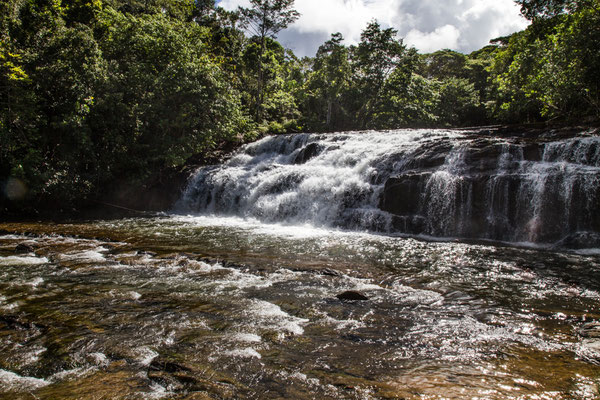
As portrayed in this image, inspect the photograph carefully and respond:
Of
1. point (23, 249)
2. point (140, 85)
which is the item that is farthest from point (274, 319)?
point (140, 85)

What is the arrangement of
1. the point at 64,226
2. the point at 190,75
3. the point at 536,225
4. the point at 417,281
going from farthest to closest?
the point at 190,75 < the point at 64,226 < the point at 536,225 < the point at 417,281

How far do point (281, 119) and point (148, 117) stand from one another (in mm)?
18949

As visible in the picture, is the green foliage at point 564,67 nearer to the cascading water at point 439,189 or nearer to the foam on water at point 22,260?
the cascading water at point 439,189

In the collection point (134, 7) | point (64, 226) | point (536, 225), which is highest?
point (134, 7)

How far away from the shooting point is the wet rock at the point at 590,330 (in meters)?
4.29

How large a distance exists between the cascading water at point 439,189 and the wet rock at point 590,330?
6.64m

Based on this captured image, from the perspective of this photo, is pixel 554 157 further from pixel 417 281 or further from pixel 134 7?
pixel 134 7

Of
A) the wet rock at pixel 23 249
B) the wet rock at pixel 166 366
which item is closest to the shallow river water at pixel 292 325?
the wet rock at pixel 166 366

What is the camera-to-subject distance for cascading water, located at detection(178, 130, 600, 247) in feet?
34.8

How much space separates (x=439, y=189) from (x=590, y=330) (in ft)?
27.8

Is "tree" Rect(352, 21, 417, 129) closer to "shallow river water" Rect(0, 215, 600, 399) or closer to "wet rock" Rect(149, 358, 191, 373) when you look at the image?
"shallow river water" Rect(0, 215, 600, 399)

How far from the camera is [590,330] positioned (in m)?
4.45

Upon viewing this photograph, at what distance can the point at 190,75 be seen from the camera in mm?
18422

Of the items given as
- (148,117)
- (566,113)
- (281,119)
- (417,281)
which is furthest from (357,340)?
(281,119)
